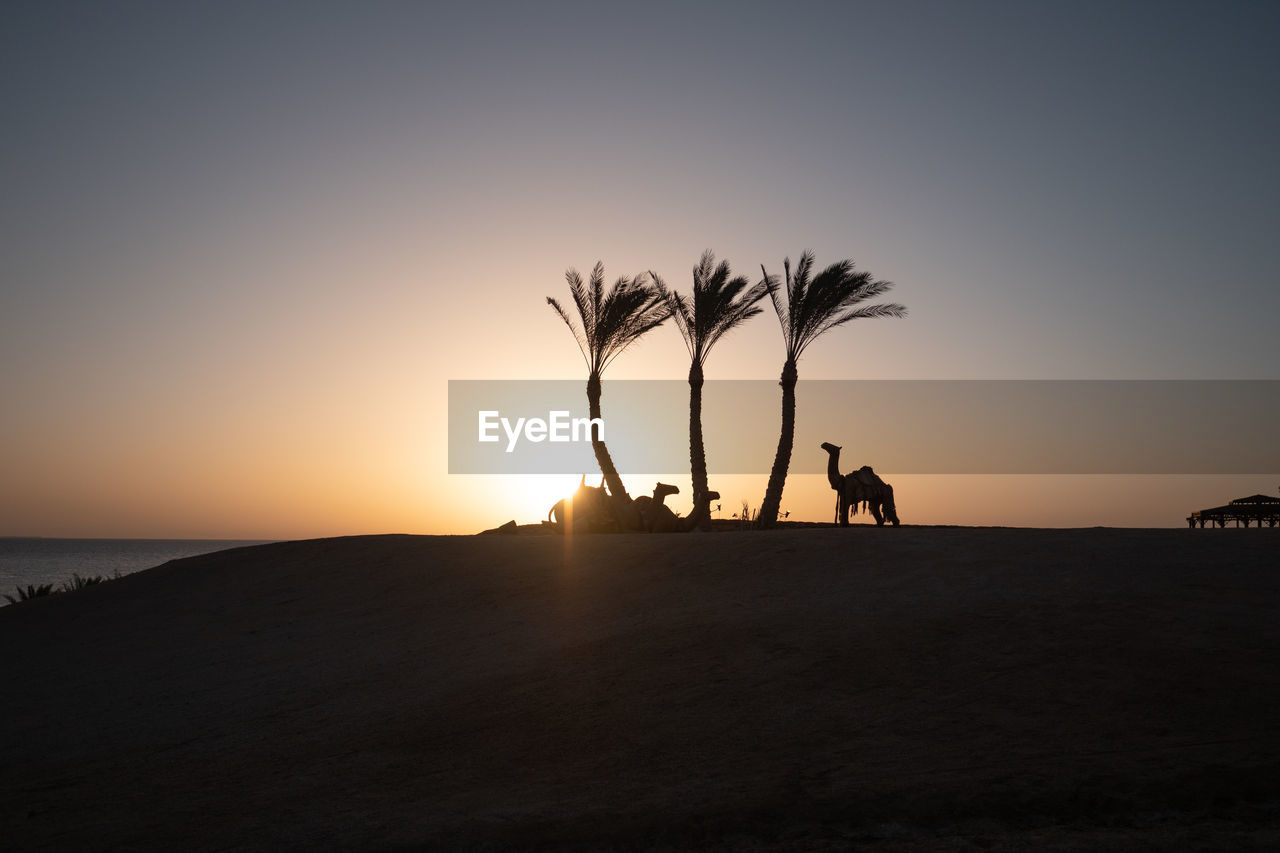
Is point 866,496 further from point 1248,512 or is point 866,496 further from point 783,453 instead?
point 1248,512

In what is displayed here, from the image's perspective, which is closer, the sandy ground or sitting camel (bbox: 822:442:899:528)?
the sandy ground

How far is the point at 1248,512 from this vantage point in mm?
26625

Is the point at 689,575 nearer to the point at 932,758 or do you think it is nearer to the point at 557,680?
the point at 557,680

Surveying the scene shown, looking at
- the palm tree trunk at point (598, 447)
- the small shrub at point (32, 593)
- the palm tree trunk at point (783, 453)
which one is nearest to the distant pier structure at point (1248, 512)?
the palm tree trunk at point (783, 453)

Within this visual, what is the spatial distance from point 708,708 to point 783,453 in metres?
18.7

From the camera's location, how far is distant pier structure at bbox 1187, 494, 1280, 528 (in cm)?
2597

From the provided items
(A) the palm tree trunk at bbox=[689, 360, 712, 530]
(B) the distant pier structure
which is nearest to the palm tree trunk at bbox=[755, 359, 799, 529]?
(A) the palm tree trunk at bbox=[689, 360, 712, 530]

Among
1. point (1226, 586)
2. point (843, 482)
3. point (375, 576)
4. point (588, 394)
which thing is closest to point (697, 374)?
point (588, 394)

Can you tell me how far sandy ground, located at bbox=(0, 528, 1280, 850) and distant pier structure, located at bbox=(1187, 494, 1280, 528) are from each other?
1687 centimetres

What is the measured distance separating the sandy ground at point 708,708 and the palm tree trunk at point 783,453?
1263 centimetres

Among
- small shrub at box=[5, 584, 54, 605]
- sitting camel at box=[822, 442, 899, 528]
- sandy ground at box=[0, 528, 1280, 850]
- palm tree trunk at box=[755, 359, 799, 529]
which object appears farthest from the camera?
palm tree trunk at box=[755, 359, 799, 529]

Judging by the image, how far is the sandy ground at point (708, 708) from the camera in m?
5.12

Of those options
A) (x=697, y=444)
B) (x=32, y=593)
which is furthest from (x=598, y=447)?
(x=32, y=593)

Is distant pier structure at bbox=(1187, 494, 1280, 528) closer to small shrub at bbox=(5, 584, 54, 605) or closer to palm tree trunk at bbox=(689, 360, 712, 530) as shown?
palm tree trunk at bbox=(689, 360, 712, 530)
